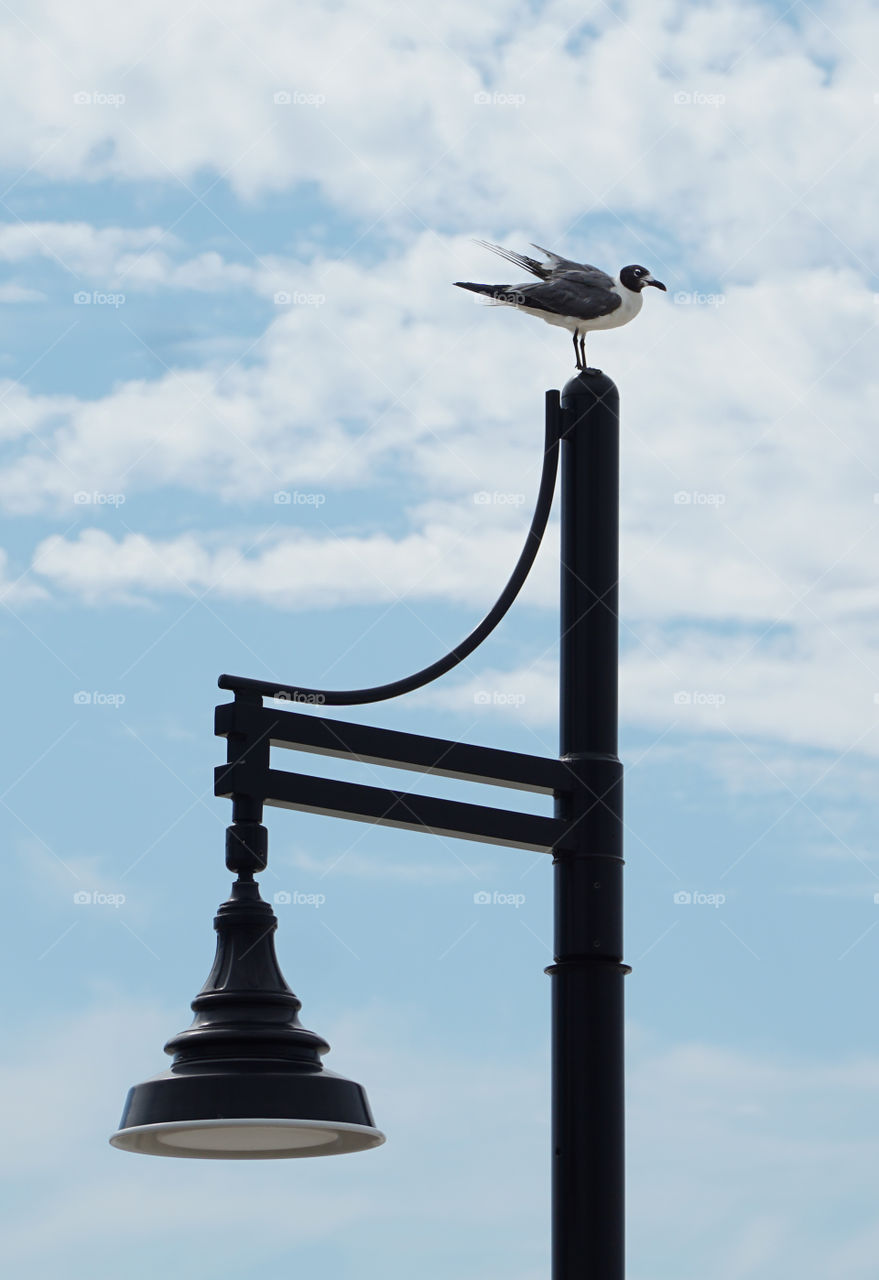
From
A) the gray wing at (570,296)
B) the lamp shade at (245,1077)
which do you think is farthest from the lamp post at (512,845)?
the gray wing at (570,296)

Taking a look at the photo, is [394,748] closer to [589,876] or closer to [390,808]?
[390,808]

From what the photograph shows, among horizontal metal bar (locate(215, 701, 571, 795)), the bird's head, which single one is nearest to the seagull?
the bird's head

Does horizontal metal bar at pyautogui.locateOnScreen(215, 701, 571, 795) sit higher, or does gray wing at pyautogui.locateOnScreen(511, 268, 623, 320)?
gray wing at pyautogui.locateOnScreen(511, 268, 623, 320)

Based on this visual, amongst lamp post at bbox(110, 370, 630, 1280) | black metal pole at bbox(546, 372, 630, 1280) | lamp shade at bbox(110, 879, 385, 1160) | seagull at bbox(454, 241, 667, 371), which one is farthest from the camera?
seagull at bbox(454, 241, 667, 371)

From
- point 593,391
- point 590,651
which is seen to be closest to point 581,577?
point 590,651

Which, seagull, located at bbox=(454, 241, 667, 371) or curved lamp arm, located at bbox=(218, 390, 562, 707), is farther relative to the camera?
seagull, located at bbox=(454, 241, 667, 371)

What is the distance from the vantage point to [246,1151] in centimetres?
494

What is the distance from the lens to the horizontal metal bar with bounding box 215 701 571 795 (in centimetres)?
461

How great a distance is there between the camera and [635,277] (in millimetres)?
6328

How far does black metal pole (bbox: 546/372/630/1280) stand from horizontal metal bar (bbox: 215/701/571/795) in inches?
6.6

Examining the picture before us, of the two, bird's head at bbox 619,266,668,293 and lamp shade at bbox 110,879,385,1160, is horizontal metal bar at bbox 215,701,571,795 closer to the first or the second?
lamp shade at bbox 110,879,385,1160

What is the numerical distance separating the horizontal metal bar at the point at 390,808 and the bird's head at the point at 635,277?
209cm

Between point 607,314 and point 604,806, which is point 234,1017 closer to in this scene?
point 604,806

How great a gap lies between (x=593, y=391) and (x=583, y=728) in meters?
1.07
